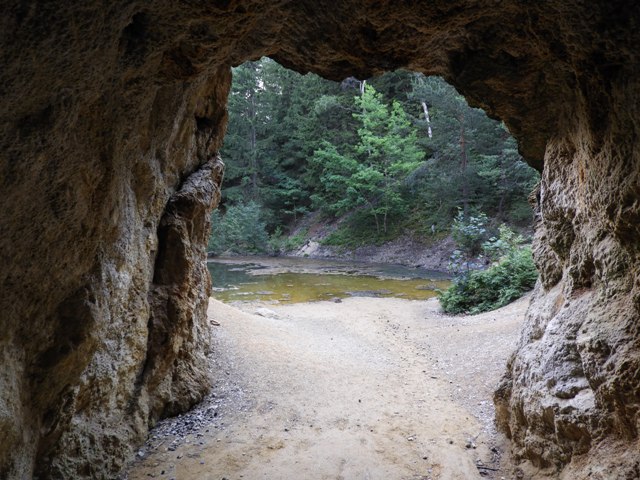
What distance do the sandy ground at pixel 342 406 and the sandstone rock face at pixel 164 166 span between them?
0.59 m

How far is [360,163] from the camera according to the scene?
28516 millimetres

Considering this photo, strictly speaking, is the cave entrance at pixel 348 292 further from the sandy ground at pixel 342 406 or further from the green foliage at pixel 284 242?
the green foliage at pixel 284 242

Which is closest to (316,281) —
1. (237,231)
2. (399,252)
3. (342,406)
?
(399,252)

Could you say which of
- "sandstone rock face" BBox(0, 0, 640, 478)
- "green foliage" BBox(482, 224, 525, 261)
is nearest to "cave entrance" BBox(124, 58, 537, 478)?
"green foliage" BBox(482, 224, 525, 261)

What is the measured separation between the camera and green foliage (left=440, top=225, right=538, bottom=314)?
11.1 metres

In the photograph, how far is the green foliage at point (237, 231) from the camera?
27750 millimetres

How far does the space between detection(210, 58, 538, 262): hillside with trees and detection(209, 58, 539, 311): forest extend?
83 mm

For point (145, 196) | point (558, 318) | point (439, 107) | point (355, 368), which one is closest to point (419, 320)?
point (355, 368)

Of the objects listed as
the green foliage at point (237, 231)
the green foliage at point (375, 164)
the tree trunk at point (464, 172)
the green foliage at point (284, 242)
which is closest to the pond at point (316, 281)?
the green foliage at point (237, 231)

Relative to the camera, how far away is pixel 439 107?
70.4 ft

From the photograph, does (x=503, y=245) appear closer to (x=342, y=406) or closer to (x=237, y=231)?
(x=342, y=406)

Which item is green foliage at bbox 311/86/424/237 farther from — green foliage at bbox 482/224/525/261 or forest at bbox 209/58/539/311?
green foliage at bbox 482/224/525/261

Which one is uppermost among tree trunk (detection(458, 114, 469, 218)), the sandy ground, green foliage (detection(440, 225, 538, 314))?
tree trunk (detection(458, 114, 469, 218))

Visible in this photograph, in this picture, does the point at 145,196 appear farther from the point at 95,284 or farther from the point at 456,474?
the point at 456,474
